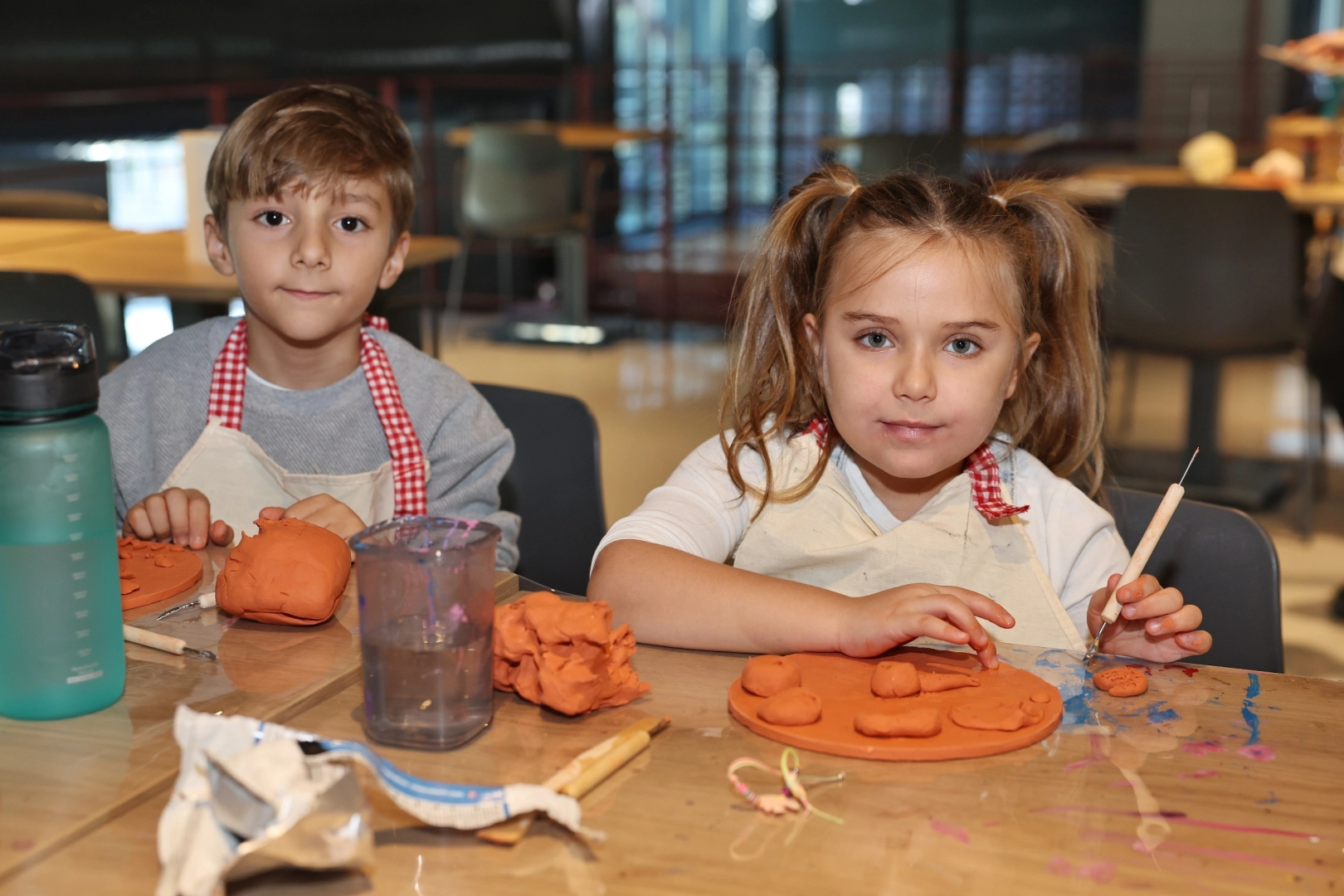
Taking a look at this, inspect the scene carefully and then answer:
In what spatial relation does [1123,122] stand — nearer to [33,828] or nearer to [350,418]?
[350,418]

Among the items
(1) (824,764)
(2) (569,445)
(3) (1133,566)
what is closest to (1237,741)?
(3) (1133,566)

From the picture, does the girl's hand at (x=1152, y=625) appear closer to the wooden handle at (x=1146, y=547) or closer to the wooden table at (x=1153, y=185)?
the wooden handle at (x=1146, y=547)

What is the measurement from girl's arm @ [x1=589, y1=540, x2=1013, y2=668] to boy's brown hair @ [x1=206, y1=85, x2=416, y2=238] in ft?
2.16

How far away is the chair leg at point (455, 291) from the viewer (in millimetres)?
6387

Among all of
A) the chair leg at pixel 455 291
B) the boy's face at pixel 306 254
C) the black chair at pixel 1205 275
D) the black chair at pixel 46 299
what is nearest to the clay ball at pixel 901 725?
the boy's face at pixel 306 254

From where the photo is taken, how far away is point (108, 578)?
82 centimetres

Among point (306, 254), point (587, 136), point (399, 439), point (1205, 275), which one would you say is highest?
point (587, 136)

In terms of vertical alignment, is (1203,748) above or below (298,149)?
below

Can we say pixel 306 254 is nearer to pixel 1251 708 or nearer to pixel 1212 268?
pixel 1251 708

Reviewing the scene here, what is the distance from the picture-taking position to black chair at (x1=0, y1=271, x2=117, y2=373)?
180 cm

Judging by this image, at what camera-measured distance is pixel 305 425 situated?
1.54 m

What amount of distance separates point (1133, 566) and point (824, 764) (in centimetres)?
32

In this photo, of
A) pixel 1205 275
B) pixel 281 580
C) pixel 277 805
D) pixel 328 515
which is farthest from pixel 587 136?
pixel 277 805

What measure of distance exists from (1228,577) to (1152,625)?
0.30 meters
